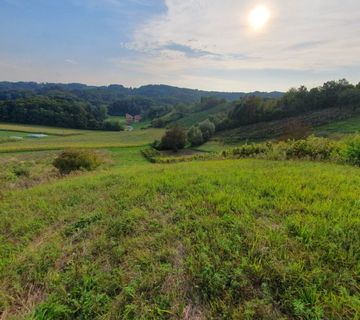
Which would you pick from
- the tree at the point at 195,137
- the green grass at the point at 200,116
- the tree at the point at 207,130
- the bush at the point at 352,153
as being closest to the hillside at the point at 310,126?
the tree at the point at 207,130

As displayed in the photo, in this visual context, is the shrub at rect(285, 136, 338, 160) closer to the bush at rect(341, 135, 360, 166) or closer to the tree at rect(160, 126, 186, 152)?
the bush at rect(341, 135, 360, 166)

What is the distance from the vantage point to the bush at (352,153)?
9.89m

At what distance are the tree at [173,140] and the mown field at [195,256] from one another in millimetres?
38299

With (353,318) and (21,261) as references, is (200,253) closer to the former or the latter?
(353,318)

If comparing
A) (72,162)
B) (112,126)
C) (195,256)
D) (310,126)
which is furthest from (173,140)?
(195,256)

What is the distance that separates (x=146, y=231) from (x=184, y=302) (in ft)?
5.88

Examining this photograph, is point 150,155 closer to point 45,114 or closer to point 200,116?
point 45,114

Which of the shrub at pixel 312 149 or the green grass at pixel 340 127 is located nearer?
the shrub at pixel 312 149

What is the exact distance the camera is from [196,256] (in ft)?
12.3

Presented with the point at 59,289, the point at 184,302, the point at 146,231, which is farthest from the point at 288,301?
the point at 59,289

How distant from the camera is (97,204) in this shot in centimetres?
669

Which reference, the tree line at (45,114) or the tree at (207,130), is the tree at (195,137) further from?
the tree line at (45,114)

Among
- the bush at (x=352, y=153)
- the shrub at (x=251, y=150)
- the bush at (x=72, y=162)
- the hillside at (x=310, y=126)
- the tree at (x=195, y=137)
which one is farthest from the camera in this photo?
the tree at (x=195, y=137)

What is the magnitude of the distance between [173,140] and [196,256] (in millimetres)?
41207
